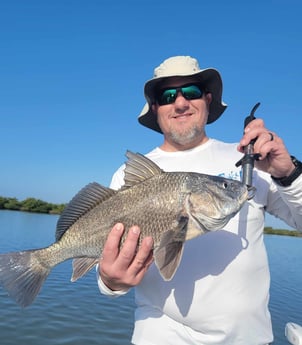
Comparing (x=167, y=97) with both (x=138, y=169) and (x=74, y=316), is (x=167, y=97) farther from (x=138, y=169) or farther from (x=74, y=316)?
(x=74, y=316)

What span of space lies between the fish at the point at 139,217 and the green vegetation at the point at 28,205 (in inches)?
2845

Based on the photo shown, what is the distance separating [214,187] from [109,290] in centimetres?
133

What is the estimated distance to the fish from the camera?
295 cm

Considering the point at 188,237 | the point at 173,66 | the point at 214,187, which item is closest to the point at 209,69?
the point at 173,66

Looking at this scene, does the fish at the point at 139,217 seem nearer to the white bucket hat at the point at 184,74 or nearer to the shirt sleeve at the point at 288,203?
the shirt sleeve at the point at 288,203

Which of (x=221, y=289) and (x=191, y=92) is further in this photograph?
(x=191, y=92)

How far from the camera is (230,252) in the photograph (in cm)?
314

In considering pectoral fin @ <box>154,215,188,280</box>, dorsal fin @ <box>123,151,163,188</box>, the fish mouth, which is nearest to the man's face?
dorsal fin @ <box>123,151,163,188</box>

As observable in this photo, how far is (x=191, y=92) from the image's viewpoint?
395cm

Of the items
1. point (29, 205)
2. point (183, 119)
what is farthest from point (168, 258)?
point (29, 205)

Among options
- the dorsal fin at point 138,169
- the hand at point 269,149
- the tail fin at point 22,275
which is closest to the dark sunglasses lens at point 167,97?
the dorsal fin at point 138,169

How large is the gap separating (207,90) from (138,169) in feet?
5.27

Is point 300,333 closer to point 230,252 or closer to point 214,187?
point 230,252

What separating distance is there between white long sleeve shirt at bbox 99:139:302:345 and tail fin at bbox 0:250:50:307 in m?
0.63
